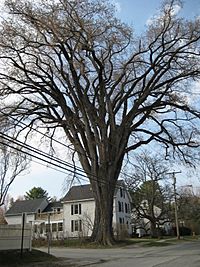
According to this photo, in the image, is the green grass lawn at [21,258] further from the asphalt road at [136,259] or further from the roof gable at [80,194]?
the roof gable at [80,194]

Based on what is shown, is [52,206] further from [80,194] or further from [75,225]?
[75,225]

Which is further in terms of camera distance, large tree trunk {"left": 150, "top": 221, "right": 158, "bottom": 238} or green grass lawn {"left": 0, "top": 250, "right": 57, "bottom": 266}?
large tree trunk {"left": 150, "top": 221, "right": 158, "bottom": 238}

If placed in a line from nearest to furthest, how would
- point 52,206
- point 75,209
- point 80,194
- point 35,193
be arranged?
point 75,209 < point 80,194 < point 52,206 < point 35,193

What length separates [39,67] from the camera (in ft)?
102

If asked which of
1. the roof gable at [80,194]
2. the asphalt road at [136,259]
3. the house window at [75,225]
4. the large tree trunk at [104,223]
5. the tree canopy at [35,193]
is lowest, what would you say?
the asphalt road at [136,259]

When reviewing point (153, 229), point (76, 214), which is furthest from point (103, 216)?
point (76, 214)

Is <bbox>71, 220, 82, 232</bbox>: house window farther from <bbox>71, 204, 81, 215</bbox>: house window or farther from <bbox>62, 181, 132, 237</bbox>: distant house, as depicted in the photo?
<bbox>71, 204, 81, 215</bbox>: house window

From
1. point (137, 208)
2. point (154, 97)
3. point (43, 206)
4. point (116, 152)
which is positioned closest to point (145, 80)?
point (154, 97)

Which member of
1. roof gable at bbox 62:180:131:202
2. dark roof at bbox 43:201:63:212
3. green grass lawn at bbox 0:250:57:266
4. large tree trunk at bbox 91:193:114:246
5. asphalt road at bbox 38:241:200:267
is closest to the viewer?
green grass lawn at bbox 0:250:57:266

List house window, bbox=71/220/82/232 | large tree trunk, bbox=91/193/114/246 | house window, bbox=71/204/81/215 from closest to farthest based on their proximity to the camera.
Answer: large tree trunk, bbox=91/193/114/246, house window, bbox=71/220/82/232, house window, bbox=71/204/81/215

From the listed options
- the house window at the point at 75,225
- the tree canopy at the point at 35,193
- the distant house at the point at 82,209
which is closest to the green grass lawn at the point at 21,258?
the distant house at the point at 82,209

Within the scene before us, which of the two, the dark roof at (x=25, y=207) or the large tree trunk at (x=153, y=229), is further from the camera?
the dark roof at (x=25, y=207)

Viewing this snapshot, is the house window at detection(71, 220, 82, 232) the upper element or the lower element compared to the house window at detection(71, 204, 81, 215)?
lower

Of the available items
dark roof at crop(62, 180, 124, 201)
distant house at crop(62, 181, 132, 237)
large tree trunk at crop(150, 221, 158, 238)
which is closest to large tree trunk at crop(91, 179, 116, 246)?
distant house at crop(62, 181, 132, 237)
